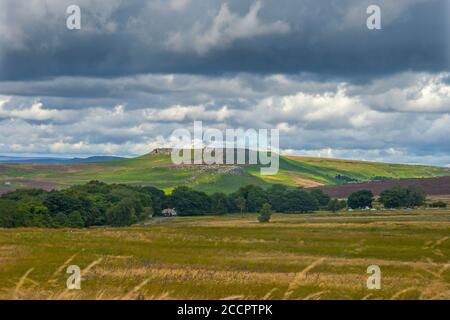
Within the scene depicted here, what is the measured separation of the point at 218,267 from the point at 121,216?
110m

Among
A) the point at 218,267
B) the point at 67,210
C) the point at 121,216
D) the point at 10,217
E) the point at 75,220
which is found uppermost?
the point at 218,267

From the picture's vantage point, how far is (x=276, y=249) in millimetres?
66750

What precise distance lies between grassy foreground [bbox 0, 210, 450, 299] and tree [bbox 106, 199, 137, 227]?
2945 inches

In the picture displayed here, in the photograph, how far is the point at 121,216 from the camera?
506 feet

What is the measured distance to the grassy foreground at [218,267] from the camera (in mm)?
28719

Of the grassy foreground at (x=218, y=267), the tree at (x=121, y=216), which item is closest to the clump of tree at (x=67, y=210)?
the tree at (x=121, y=216)

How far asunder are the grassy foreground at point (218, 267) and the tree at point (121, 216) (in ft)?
245

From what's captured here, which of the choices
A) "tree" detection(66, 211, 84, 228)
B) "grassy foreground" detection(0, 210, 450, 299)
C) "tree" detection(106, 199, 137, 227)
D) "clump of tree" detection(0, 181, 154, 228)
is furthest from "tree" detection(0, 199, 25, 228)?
"grassy foreground" detection(0, 210, 450, 299)

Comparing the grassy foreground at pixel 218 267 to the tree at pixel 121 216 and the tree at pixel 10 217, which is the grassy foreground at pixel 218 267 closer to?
the tree at pixel 10 217

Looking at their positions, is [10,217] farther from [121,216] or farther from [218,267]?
[218,267]

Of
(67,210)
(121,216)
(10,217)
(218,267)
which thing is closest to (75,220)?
(67,210)
